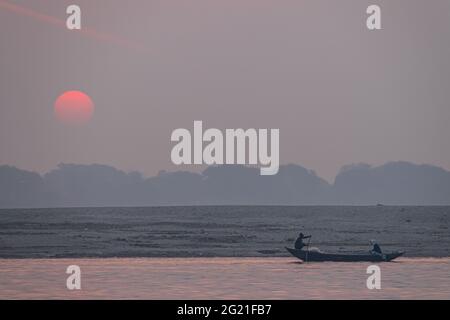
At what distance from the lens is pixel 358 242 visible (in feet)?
353

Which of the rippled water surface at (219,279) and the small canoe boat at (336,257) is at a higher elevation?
the small canoe boat at (336,257)

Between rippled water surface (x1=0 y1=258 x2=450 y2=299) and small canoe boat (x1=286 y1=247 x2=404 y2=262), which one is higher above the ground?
small canoe boat (x1=286 y1=247 x2=404 y2=262)

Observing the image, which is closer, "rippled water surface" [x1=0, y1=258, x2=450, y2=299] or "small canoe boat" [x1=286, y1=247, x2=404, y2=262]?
"rippled water surface" [x1=0, y1=258, x2=450, y2=299]

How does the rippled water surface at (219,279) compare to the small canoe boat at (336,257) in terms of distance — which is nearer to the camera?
the rippled water surface at (219,279)

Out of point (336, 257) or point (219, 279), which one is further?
point (336, 257)

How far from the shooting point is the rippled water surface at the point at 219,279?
43812 mm

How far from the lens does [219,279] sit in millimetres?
51938

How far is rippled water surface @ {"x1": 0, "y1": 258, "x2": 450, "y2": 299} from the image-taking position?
4381cm

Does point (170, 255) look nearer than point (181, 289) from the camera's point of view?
No

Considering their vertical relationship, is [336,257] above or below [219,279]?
above
